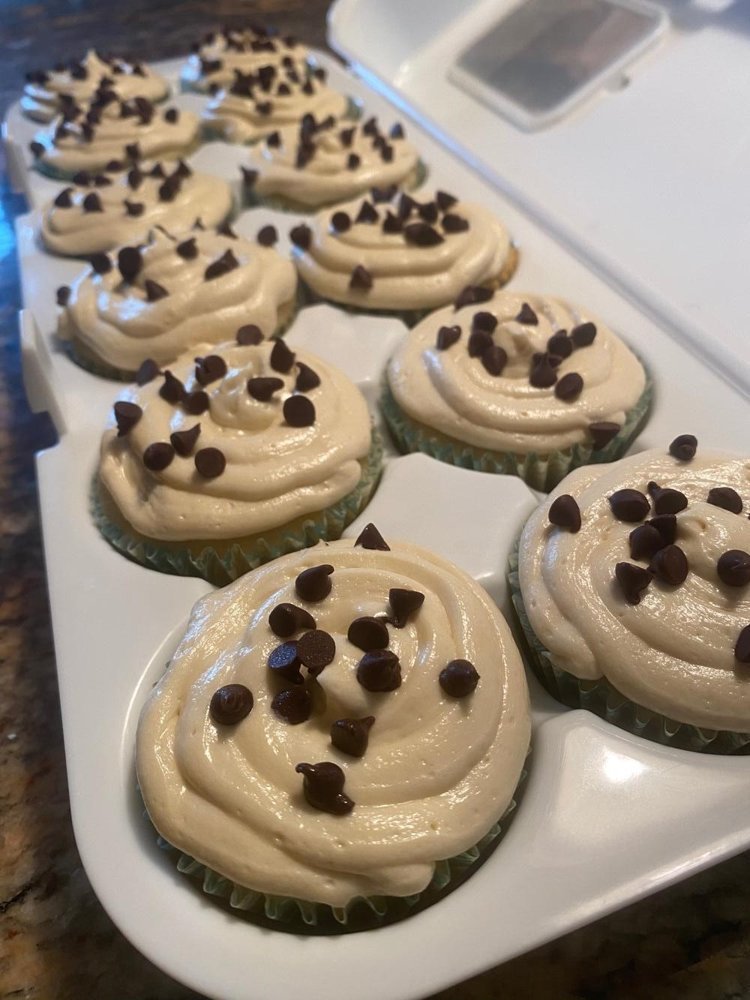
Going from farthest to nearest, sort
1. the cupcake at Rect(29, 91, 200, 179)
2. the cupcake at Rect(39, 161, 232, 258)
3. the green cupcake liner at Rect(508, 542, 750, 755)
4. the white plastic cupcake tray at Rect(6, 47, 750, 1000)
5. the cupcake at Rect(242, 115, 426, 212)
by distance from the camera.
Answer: the cupcake at Rect(29, 91, 200, 179) < the cupcake at Rect(242, 115, 426, 212) < the cupcake at Rect(39, 161, 232, 258) < the green cupcake liner at Rect(508, 542, 750, 755) < the white plastic cupcake tray at Rect(6, 47, 750, 1000)

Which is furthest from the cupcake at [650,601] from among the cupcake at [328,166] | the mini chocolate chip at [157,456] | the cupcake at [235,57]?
the cupcake at [235,57]

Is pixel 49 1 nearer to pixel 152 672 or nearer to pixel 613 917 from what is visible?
pixel 152 672

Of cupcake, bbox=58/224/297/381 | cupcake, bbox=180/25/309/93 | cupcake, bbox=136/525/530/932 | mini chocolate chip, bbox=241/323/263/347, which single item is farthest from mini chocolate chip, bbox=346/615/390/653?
cupcake, bbox=180/25/309/93

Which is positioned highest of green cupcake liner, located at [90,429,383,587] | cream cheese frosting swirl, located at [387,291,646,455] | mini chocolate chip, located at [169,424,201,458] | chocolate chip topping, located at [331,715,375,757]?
cream cheese frosting swirl, located at [387,291,646,455]

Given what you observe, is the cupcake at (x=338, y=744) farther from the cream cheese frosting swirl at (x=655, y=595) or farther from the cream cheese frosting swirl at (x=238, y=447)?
the cream cheese frosting swirl at (x=238, y=447)

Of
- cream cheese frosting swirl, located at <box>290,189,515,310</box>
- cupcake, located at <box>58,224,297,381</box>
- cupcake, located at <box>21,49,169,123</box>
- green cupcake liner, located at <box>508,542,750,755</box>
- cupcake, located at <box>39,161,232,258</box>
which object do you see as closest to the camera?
green cupcake liner, located at <box>508,542,750,755</box>

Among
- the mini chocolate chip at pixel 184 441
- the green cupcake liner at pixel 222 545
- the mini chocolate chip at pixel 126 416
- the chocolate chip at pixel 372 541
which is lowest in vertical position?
the green cupcake liner at pixel 222 545

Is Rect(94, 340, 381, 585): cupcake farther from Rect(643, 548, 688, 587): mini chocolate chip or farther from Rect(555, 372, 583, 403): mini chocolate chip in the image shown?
Rect(643, 548, 688, 587): mini chocolate chip

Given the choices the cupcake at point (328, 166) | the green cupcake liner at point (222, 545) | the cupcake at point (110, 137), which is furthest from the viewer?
the cupcake at point (110, 137)

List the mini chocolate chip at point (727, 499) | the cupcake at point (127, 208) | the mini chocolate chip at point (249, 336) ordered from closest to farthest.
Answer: the mini chocolate chip at point (727, 499)
the mini chocolate chip at point (249, 336)
the cupcake at point (127, 208)
